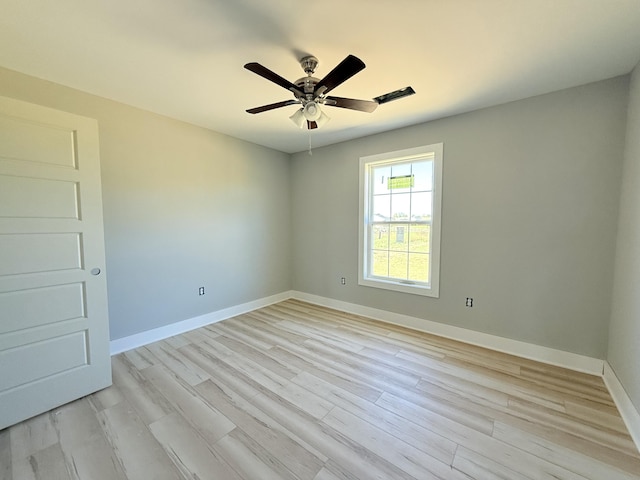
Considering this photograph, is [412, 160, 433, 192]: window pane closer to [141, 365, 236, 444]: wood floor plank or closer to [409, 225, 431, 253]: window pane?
[409, 225, 431, 253]: window pane

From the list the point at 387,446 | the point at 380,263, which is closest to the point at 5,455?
the point at 387,446

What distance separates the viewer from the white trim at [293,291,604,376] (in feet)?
7.77

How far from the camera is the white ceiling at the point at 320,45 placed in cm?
149

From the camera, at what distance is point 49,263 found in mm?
1888

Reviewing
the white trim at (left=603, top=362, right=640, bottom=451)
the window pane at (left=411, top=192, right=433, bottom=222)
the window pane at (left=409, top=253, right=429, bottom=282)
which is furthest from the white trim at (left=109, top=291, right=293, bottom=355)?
the white trim at (left=603, top=362, right=640, bottom=451)

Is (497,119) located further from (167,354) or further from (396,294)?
(167,354)

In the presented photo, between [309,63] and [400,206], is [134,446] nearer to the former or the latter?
[309,63]

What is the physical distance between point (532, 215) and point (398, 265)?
5.23 feet

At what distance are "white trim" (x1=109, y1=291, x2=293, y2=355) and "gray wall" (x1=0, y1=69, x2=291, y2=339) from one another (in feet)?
0.23

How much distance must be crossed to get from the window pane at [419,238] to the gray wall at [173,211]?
2.32m

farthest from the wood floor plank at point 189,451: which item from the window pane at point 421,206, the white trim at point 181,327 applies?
the window pane at point 421,206

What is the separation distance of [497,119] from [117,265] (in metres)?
4.41

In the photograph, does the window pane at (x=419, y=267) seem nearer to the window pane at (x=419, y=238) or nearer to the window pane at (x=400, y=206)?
the window pane at (x=419, y=238)

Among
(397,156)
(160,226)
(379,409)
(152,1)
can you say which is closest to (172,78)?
(152,1)
